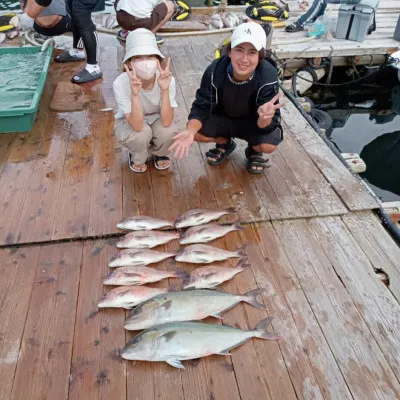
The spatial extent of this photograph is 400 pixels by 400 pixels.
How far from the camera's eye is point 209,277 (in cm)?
246

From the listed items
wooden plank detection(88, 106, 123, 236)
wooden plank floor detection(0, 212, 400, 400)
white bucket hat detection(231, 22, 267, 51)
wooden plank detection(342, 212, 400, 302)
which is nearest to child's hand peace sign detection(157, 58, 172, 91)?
white bucket hat detection(231, 22, 267, 51)

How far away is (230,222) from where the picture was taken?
3.02 metres

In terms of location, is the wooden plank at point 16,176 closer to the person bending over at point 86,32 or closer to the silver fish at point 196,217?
the person bending over at point 86,32

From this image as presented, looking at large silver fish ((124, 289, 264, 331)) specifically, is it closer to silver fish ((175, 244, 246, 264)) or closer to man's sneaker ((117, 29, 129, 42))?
silver fish ((175, 244, 246, 264))

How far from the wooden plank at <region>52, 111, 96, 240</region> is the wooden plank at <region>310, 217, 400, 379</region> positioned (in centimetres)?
185

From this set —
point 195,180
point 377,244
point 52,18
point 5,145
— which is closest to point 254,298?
point 377,244

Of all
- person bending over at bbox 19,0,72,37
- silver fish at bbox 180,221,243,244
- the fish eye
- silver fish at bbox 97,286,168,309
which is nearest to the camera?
the fish eye

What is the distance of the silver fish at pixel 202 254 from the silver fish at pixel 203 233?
12 centimetres

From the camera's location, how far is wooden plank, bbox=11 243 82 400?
1.95 meters

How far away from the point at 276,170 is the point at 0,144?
286cm

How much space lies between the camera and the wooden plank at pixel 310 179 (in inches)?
124

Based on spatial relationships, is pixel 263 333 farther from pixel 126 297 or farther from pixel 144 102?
pixel 144 102

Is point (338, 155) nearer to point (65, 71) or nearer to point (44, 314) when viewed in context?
point (44, 314)

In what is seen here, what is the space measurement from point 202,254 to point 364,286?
109 centimetres
